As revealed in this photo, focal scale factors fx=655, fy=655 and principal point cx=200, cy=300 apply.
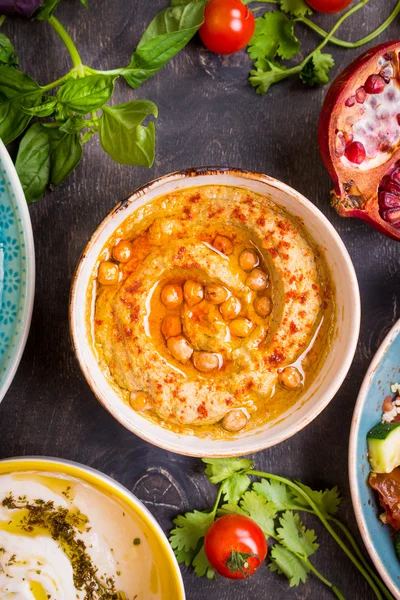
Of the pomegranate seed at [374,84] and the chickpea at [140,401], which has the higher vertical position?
the pomegranate seed at [374,84]

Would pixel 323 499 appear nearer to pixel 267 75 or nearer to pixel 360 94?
pixel 360 94

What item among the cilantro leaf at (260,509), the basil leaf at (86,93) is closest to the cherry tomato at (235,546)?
the cilantro leaf at (260,509)

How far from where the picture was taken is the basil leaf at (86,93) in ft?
6.74

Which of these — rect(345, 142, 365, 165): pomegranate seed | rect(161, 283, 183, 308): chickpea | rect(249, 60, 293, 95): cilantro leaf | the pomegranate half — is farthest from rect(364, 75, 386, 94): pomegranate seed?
rect(161, 283, 183, 308): chickpea

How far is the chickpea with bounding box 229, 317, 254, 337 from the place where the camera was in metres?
2.34

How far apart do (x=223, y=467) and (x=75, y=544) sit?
60 centimetres

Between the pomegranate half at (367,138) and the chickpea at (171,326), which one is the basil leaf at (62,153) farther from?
the pomegranate half at (367,138)

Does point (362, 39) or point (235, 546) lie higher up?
point (362, 39)

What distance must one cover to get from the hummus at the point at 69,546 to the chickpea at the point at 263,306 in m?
0.84

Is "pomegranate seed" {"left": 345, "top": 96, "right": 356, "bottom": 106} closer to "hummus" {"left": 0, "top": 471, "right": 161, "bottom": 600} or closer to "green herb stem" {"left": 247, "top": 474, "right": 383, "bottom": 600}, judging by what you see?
"green herb stem" {"left": 247, "top": 474, "right": 383, "bottom": 600}

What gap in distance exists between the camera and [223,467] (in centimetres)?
247

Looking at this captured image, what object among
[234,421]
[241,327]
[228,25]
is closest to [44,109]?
[228,25]

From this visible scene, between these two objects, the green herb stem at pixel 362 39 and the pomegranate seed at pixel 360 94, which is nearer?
the pomegranate seed at pixel 360 94

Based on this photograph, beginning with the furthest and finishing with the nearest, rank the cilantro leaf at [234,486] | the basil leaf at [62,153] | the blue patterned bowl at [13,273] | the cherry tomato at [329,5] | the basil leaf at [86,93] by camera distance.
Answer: the cilantro leaf at [234,486] → the cherry tomato at [329,5] → the basil leaf at [62,153] → the blue patterned bowl at [13,273] → the basil leaf at [86,93]
